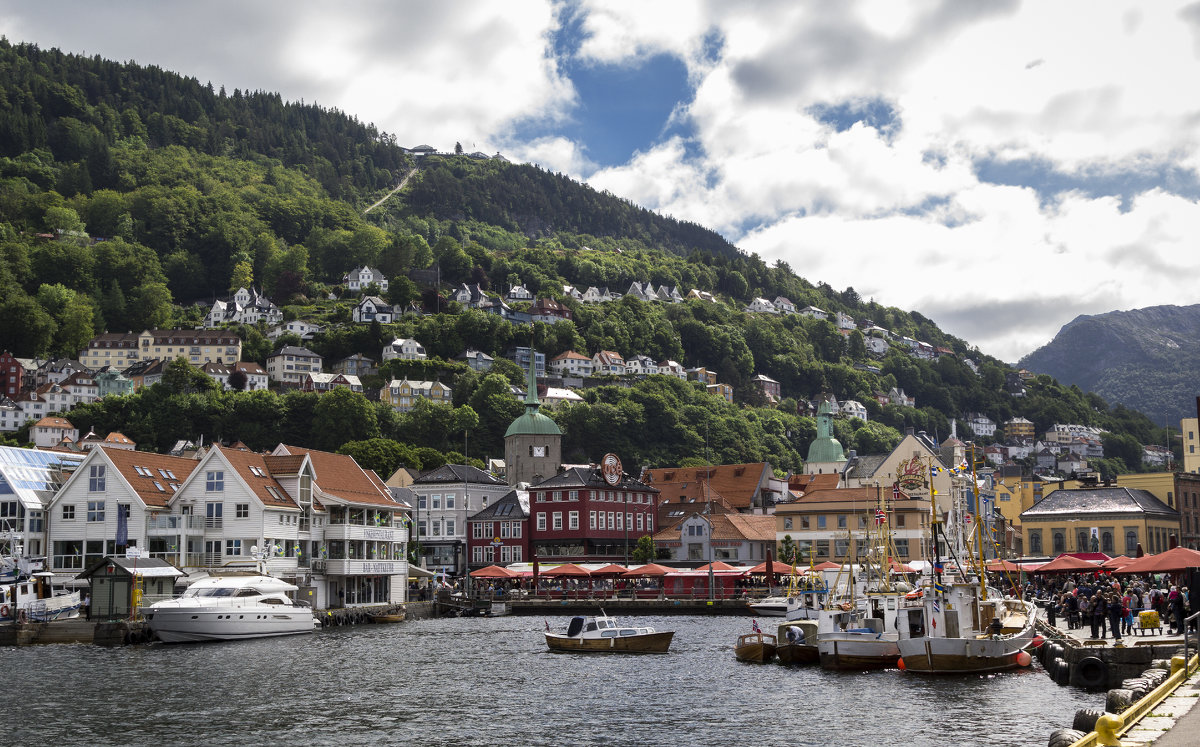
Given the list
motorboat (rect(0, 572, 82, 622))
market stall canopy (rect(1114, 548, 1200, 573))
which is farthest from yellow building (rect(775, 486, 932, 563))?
motorboat (rect(0, 572, 82, 622))

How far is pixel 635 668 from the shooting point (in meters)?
49.0

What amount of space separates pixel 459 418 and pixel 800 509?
73.4 metres

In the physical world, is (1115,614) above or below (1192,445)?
below

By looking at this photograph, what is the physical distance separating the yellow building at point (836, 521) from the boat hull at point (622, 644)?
4720 centimetres

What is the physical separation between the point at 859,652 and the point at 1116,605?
29.9ft

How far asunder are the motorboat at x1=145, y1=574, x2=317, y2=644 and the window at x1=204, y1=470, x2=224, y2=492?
7933mm

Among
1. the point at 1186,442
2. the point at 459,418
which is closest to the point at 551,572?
the point at 459,418

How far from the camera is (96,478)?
2817 inches

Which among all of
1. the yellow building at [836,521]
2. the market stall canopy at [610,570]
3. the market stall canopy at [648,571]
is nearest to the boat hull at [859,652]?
the market stall canopy at [648,571]

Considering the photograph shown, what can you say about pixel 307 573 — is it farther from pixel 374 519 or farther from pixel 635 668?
pixel 635 668

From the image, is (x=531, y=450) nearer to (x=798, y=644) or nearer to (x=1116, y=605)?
(x=798, y=644)

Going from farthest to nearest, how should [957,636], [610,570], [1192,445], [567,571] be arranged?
[1192,445] → [567,571] → [610,570] → [957,636]

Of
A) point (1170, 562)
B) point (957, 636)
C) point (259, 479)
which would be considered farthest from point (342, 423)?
point (1170, 562)

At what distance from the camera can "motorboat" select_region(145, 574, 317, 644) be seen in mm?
58469
